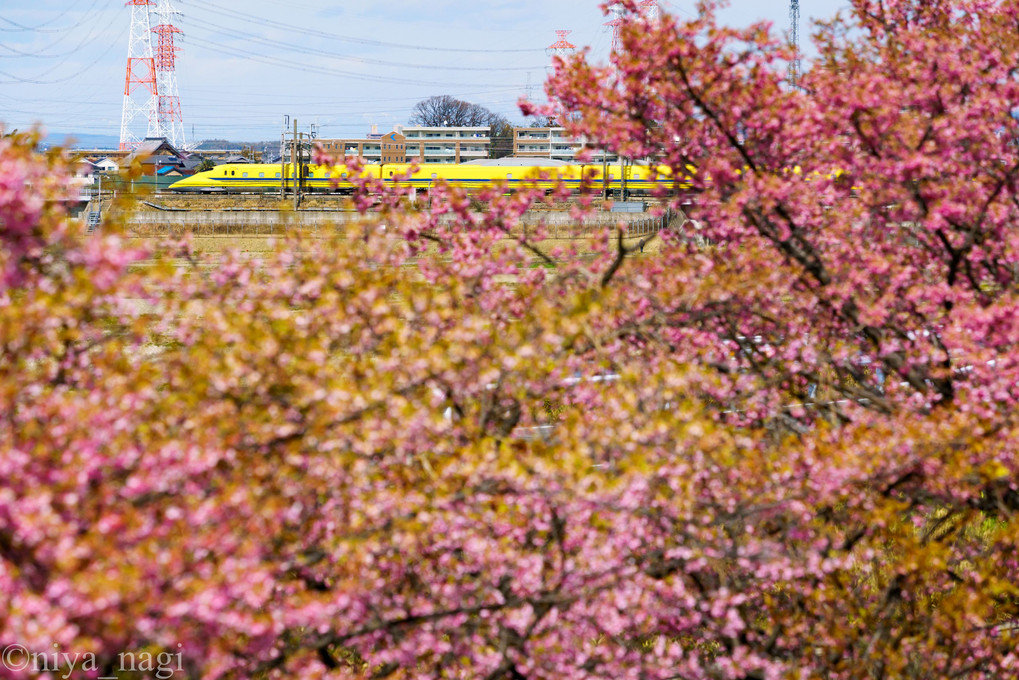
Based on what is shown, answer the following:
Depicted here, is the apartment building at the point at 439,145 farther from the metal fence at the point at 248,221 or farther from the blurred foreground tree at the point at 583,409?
the blurred foreground tree at the point at 583,409

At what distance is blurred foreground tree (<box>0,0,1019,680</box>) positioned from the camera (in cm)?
369

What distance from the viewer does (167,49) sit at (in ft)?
416

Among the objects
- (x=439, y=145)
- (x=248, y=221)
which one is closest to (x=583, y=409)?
(x=248, y=221)

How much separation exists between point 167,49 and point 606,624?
138140 millimetres

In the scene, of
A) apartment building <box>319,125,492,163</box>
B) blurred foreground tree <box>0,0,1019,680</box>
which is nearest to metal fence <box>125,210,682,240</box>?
blurred foreground tree <box>0,0,1019,680</box>

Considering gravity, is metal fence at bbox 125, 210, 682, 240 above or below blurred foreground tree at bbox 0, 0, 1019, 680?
above

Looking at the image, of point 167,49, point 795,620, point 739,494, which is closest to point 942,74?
point 739,494

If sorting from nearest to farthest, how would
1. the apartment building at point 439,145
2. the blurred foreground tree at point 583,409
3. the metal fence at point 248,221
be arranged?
the blurred foreground tree at point 583,409, the metal fence at point 248,221, the apartment building at point 439,145

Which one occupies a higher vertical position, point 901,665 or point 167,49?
point 167,49

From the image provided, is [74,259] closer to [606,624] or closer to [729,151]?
[606,624]

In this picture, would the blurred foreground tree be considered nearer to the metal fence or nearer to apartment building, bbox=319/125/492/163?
the metal fence

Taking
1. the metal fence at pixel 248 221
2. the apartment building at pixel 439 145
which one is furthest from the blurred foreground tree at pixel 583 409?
the apartment building at pixel 439 145

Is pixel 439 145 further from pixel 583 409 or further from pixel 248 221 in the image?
pixel 583 409

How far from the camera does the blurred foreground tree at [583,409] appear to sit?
12.1ft
